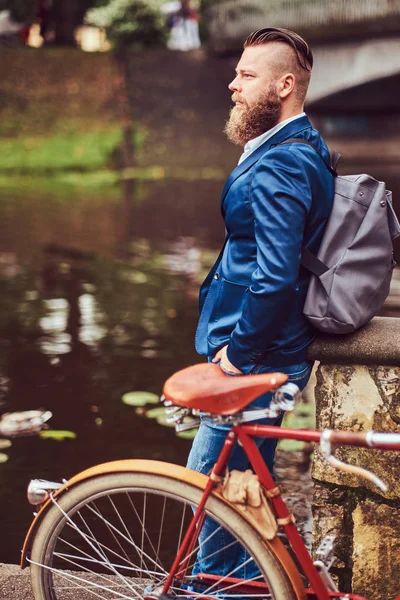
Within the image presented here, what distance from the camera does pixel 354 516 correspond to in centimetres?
296

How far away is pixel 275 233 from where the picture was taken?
2553 millimetres

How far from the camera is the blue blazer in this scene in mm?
2562

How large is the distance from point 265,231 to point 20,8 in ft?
90.7

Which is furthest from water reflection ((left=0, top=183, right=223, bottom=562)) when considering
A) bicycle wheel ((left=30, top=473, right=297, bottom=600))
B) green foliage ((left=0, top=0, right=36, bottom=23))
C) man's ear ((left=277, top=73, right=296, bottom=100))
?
green foliage ((left=0, top=0, right=36, bottom=23))

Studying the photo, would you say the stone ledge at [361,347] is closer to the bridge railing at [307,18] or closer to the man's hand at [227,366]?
the man's hand at [227,366]

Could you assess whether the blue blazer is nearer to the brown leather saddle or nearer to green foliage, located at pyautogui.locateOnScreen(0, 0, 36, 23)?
the brown leather saddle

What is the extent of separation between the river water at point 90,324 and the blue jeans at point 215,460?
118 centimetres

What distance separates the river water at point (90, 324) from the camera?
4809 mm

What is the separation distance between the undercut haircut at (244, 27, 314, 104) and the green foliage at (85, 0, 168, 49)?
23032 millimetres

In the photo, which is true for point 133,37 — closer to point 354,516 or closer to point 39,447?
point 39,447

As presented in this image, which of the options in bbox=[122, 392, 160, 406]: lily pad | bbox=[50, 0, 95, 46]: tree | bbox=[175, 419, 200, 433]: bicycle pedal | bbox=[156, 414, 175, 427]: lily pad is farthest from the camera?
bbox=[50, 0, 95, 46]: tree

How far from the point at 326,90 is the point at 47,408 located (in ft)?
63.7

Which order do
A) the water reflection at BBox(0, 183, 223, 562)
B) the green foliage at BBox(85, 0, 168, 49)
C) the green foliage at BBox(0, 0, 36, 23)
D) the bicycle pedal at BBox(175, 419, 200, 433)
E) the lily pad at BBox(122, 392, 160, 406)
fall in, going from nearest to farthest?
the bicycle pedal at BBox(175, 419, 200, 433) → the water reflection at BBox(0, 183, 223, 562) → the lily pad at BBox(122, 392, 160, 406) → the green foliage at BBox(85, 0, 168, 49) → the green foliage at BBox(0, 0, 36, 23)

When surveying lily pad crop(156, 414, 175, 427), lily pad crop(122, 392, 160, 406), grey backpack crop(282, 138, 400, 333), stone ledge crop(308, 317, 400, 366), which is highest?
grey backpack crop(282, 138, 400, 333)
